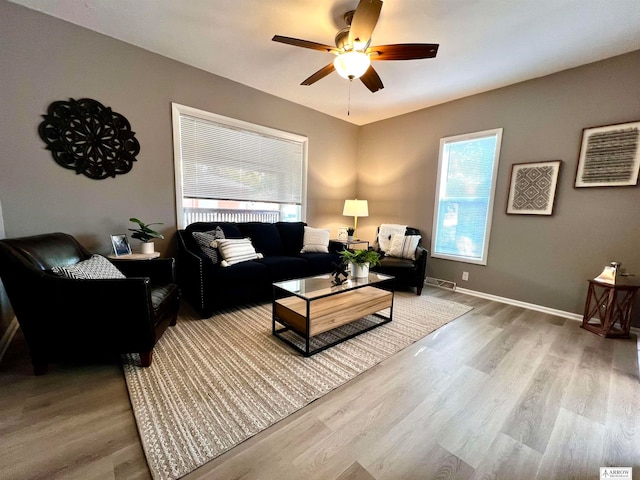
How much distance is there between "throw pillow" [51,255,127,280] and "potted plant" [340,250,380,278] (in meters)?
1.93

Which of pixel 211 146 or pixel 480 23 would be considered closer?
pixel 480 23

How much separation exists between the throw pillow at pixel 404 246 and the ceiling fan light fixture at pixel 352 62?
2.41 meters

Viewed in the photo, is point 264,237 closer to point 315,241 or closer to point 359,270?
point 315,241

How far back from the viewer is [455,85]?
10.3 ft

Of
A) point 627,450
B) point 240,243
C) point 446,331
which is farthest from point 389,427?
point 240,243

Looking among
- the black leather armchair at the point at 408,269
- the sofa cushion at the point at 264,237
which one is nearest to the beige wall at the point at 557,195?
the black leather armchair at the point at 408,269

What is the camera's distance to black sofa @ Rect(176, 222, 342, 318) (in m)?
2.50

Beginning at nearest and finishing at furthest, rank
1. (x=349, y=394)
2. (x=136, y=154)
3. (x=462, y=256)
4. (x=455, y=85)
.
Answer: (x=349, y=394)
(x=136, y=154)
(x=455, y=85)
(x=462, y=256)

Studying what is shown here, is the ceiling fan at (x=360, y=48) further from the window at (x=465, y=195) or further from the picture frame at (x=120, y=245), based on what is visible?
the picture frame at (x=120, y=245)

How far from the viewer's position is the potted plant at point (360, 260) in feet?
8.11

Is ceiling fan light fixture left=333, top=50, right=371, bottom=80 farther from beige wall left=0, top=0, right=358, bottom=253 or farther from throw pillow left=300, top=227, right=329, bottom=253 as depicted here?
throw pillow left=300, top=227, right=329, bottom=253

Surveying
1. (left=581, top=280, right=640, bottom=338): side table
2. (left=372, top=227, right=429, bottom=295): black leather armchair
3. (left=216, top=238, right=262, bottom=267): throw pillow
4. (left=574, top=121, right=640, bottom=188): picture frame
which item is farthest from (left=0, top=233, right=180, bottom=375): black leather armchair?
(left=574, top=121, right=640, bottom=188): picture frame

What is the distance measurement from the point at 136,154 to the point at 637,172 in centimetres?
508

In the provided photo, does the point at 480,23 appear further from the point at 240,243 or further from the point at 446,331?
the point at 240,243
